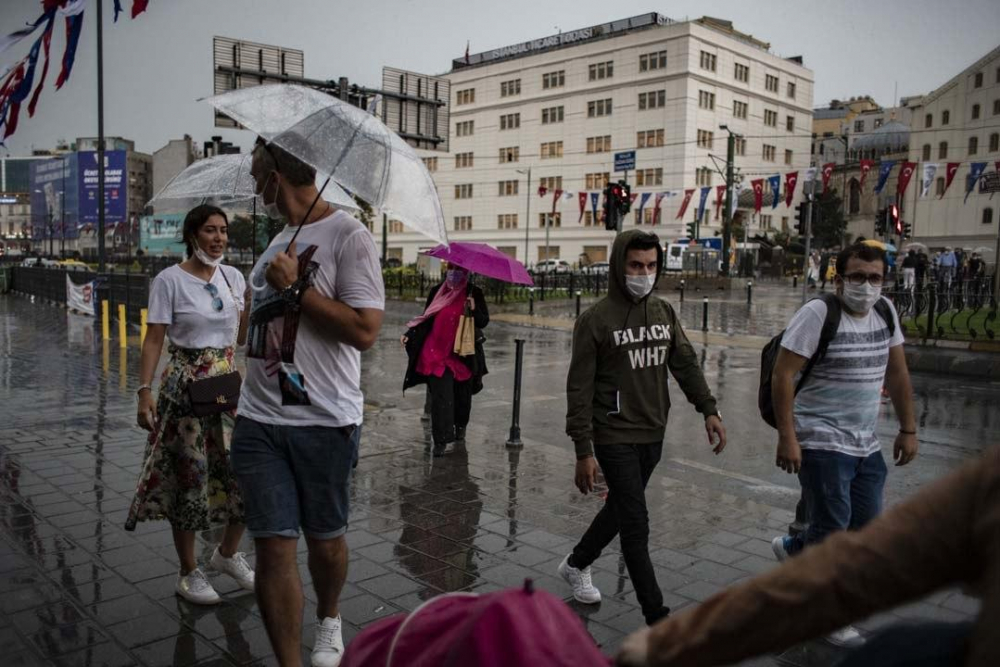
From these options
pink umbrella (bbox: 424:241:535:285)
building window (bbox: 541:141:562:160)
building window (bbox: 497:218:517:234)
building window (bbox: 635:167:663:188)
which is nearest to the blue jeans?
pink umbrella (bbox: 424:241:535:285)

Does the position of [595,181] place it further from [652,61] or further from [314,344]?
[314,344]

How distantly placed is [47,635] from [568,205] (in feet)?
228

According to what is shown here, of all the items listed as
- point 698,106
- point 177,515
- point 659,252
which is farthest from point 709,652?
point 698,106

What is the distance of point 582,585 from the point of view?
14.0ft

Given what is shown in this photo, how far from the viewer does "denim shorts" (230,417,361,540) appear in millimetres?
3070

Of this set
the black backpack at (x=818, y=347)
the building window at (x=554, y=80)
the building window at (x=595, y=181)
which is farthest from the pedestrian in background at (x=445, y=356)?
the building window at (x=554, y=80)

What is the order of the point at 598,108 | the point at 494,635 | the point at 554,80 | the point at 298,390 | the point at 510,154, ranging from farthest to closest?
the point at 510,154 → the point at 554,80 → the point at 598,108 → the point at 298,390 → the point at 494,635

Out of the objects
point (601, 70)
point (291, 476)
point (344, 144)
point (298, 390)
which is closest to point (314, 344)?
point (298, 390)

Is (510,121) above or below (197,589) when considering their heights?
above

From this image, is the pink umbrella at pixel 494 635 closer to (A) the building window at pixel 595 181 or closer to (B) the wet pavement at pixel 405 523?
(B) the wet pavement at pixel 405 523

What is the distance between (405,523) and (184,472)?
1.82 meters

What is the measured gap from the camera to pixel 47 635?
12.2 ft

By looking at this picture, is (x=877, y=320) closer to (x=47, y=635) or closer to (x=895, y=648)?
(x=895, y=648)

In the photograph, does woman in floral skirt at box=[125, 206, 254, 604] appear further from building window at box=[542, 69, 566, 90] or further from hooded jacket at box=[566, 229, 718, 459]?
building window at box=[542, 69, 566, 90]
